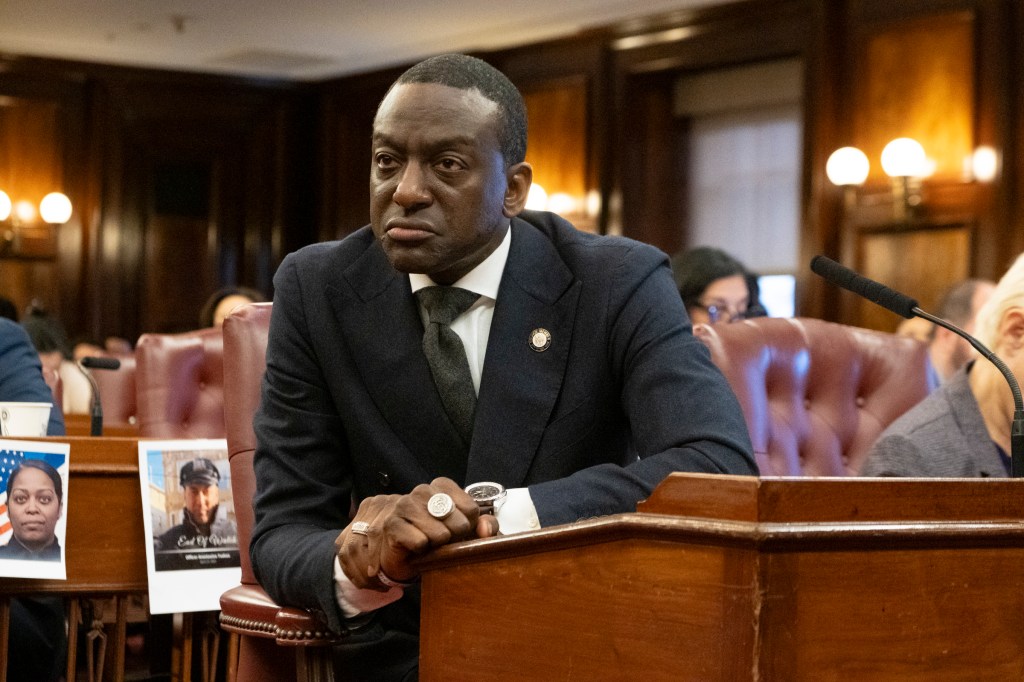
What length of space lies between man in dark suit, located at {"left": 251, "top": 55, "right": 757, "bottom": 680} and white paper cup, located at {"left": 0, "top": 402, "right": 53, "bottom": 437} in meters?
1.00

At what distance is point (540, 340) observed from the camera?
6.95 ft

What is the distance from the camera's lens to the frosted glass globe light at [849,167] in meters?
8.75

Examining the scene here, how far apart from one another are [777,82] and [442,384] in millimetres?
7928

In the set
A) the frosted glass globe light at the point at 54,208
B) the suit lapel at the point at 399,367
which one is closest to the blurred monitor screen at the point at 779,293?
the frosted glass globe light at the point at 54,208

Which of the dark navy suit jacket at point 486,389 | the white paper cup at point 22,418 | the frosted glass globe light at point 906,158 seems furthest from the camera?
the frosted glass globe light at point 906,158

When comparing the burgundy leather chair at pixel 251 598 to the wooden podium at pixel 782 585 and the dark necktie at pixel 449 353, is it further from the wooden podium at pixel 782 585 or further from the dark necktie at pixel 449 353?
the wooden podium at pixel 782 585

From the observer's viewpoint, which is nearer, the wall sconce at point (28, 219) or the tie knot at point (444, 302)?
the tie knot at point (444, 302)

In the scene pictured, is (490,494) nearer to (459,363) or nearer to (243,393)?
(459,363)

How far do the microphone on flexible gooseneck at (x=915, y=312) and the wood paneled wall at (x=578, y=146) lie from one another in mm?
6481

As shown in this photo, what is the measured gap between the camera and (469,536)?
1613 millimetres

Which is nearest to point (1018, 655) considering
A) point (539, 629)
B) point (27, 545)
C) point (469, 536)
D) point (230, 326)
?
point (539, 629)

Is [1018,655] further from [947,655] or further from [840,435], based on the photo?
[840,435]

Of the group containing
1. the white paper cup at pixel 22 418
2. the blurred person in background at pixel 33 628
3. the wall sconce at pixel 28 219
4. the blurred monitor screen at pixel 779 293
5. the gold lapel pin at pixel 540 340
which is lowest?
the blurred person in background at pixel 33 628

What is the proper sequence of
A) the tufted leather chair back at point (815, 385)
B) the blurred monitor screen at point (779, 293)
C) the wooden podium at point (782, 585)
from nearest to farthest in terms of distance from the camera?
the wooden podium at point (782, 585) → the tufted leather chair back at point (815, 385) → the blurred monitor screen at point (779, 293)
